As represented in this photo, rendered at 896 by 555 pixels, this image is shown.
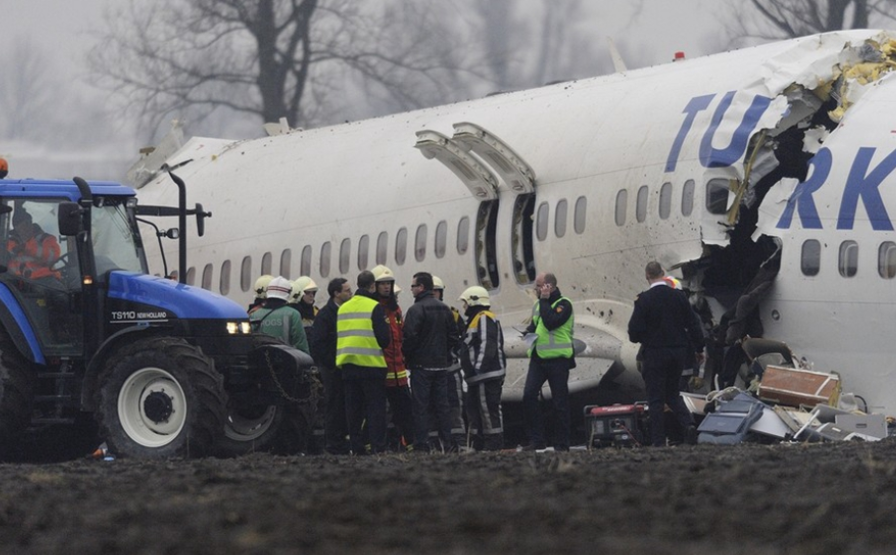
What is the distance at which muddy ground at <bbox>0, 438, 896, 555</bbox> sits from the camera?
7570 millimetres

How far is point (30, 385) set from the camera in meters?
15.0

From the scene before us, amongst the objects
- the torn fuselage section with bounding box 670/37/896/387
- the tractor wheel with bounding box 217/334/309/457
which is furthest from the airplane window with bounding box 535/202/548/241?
the tractor wheel with bounding box 217/334/309/457

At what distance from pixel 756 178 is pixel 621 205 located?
156 cm

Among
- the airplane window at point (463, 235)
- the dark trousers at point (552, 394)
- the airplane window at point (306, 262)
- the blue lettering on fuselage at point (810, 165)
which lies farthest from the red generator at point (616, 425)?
the airplane window at point (306, 262)

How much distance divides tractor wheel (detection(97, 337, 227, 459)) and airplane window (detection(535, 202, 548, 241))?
618 centimetres

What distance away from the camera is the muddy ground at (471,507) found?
7.57m

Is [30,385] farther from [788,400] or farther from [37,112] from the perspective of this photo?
[37,112]

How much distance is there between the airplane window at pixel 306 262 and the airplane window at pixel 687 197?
6.96 meters

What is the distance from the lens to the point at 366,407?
1628cm

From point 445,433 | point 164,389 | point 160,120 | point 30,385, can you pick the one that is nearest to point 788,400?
point 445,433

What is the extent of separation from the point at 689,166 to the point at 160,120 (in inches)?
1242

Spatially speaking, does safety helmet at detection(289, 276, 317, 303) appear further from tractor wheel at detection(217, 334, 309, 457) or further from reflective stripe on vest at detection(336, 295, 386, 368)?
tractor wheel at detection(217, 334, 309, 457)

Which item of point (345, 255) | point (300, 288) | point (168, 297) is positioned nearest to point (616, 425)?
point (300, 288)

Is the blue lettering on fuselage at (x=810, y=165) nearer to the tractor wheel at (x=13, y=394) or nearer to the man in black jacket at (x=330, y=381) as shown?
the man in black jacket at (x=330, y=381)
